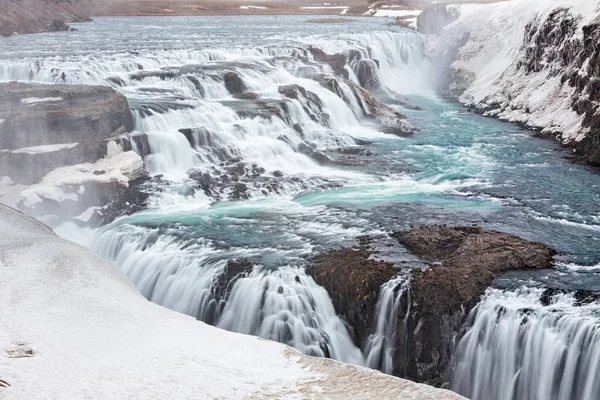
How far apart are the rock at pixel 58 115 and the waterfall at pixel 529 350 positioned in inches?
605

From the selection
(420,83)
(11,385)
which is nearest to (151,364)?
(11,385)

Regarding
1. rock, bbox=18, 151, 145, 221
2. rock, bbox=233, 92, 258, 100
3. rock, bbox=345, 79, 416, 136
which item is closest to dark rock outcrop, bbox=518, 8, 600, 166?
rock, bbox=345, 79, 416, 136

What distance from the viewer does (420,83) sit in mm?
52688

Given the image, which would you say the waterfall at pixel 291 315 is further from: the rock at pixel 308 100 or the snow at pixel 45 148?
the rock at pixel 308 100

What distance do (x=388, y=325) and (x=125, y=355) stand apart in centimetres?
636

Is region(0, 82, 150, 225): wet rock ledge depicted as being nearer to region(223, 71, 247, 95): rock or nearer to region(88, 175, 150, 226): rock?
region(88, 175, 150, 226): rock

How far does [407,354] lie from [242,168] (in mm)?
12559

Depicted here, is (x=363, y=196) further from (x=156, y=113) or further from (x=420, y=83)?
(x=420, y=83)

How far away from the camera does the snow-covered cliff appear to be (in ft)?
99.1

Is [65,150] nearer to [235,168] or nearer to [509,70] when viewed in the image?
[235,168]

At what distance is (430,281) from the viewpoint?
50.6ft

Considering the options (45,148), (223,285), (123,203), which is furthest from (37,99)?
(223,285)

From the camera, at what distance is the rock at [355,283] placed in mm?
15602

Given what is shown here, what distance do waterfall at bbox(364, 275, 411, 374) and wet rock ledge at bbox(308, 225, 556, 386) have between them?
0.07m
